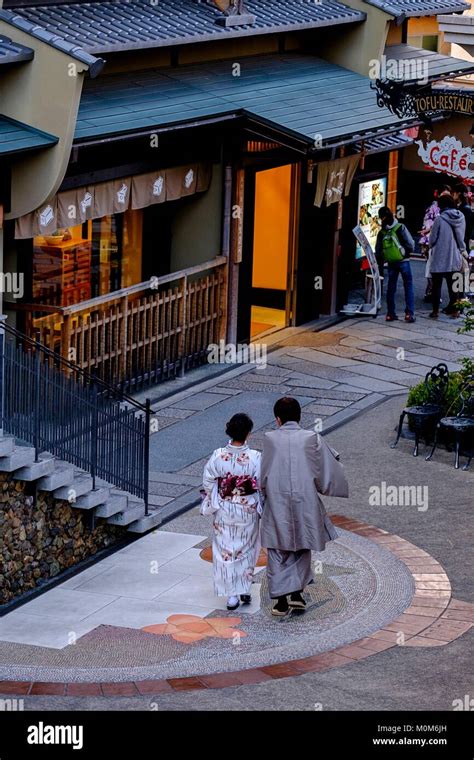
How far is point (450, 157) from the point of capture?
2294 cm

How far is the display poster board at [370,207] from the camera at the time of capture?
24500mm

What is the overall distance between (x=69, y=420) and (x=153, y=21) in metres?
7.25

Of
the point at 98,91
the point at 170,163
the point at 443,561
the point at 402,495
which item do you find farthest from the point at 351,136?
the point at 443,561

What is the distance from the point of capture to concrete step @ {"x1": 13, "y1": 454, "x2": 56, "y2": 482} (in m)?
12.1

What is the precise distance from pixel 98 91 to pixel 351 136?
4246 millimetres

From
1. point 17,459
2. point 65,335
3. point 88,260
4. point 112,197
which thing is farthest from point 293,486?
point 88,260

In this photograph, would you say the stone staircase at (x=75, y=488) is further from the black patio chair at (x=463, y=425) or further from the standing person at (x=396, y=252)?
the standing person at (x=396, y=252)

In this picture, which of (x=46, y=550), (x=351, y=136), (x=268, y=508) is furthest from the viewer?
(x=351, y=136)

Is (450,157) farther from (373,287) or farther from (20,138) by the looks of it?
(20,138)

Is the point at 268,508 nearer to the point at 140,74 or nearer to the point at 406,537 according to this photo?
the point at 406,537

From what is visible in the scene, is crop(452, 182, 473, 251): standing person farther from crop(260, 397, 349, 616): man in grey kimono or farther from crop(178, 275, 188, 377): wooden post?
crop(260, 397, 349, 616): man in grey kimono

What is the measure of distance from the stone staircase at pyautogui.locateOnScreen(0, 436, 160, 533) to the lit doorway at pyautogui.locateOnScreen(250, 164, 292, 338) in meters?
8.78

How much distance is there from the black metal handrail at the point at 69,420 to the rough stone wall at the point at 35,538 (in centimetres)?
38
